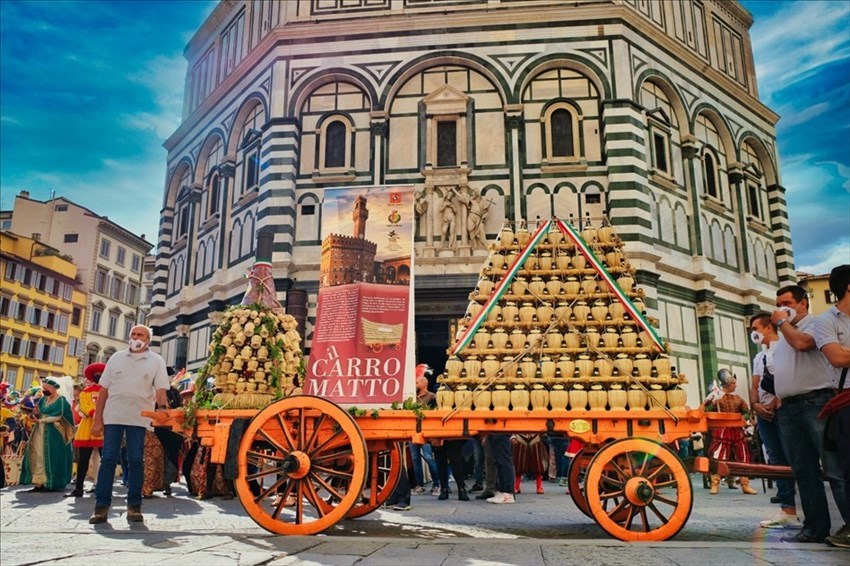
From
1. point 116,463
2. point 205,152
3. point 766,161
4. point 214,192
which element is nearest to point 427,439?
point 116,463

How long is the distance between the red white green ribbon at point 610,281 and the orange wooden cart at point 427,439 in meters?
0.74

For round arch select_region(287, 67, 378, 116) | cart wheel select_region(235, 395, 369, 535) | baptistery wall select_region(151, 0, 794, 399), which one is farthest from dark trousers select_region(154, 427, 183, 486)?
round arch select_region(287, 67, 378, 116)

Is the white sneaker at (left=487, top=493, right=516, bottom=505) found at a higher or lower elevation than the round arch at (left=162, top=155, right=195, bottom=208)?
lower

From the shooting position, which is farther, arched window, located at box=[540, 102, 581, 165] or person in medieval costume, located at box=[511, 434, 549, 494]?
arched window, located at box=[540, 102, 581, 165]

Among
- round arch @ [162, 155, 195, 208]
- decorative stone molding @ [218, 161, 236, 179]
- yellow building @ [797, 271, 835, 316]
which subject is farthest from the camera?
yellow building @ [797, 271, 835, 316]

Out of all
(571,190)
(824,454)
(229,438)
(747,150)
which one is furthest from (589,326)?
(747,150)

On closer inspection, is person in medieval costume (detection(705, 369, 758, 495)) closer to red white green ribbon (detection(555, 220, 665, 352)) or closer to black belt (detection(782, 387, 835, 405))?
red white green ribbon (detection(555, 220, 665, 352))

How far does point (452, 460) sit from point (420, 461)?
1.63m

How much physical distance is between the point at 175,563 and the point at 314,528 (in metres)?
1.34

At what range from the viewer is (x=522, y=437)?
962cm

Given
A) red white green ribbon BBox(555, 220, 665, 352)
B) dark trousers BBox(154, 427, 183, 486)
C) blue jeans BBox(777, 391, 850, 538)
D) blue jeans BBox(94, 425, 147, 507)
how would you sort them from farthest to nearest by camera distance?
dark trousers BBox(154, 427, 183, 486) → blue jeans BBox(94, 425, 147, 507) → red white green ribbon BBox(555, 220, 665, 352) → blue jeans BBox(777, 391, 850, 538)

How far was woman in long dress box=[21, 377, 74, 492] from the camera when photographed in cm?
892

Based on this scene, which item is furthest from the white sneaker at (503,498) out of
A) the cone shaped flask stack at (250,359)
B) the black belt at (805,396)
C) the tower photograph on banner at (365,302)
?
the black belt at (805,396)

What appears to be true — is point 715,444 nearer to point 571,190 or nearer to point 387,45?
point 571,190
